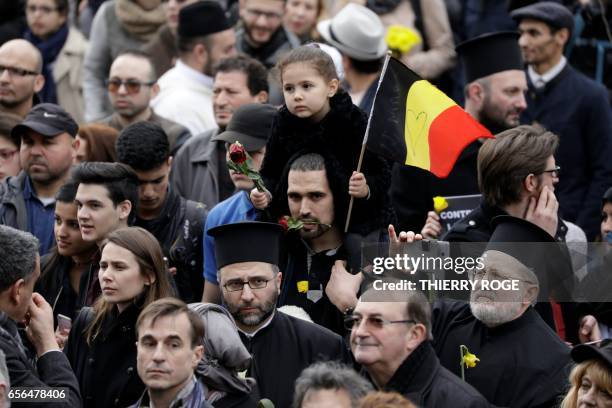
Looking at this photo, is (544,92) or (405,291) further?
(544,92)

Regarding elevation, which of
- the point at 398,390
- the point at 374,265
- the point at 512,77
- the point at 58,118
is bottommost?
the point at 398,390

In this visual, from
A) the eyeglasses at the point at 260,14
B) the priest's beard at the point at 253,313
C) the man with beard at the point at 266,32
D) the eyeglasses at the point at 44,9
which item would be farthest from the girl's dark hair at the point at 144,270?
the eyeglasses at the point at 44,9

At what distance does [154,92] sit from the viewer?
531 inches

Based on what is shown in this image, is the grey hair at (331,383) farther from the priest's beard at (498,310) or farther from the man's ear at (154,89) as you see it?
the man's ear at (154,89)

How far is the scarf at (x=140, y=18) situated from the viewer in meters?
14.8

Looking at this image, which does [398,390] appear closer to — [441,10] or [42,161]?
[42,161]

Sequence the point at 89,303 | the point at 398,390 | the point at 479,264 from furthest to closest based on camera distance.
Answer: the point at 89,303 < the point at 479,264 < the point at 398,390

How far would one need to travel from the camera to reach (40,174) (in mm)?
11680

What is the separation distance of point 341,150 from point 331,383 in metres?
2.22

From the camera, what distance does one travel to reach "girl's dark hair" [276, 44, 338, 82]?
10039 millimetres

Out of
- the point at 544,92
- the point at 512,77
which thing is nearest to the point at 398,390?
the point at 512,77

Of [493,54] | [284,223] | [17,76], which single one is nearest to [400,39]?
[493,54]

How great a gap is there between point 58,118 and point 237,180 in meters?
1.87

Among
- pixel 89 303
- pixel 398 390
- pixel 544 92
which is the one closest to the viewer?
pixel 398 390
